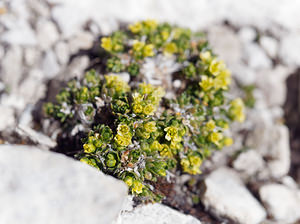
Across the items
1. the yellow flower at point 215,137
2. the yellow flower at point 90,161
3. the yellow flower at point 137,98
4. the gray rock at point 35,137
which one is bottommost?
the gray rock at point 35,137

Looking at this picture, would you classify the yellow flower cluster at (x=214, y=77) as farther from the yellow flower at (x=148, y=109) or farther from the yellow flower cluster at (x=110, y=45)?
the yellow flower cluster at (x=110, y=45)

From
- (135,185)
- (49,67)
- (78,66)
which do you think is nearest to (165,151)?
(135,185)

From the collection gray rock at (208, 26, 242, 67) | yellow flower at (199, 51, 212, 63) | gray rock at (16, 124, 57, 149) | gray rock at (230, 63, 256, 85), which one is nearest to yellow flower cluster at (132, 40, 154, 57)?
yellow flower at (199, 51, 212, 63)

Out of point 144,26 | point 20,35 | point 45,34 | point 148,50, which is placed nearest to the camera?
point 148,50

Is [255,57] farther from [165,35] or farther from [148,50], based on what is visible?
[148,50]

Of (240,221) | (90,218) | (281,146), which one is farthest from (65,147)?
(281,146)

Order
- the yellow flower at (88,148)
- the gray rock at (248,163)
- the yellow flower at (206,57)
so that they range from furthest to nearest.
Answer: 1. the gray rock at (248,163)
2. the yellow flower at (206,57)
3. the yellow flower at (88,148)

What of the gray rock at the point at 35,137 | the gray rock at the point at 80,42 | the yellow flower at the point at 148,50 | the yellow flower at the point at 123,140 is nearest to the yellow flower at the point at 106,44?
the yellow flower at the point at 148,50
